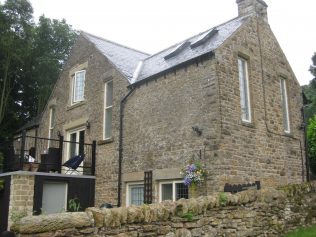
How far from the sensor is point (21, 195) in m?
11.7

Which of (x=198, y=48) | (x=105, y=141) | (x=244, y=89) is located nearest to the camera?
(x=244, y=89)

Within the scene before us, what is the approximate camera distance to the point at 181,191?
10.9 meters

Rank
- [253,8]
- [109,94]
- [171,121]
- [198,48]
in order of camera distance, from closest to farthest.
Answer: [171,121] < [198,48] < [253,8] < [109,94]

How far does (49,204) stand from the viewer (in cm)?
1248

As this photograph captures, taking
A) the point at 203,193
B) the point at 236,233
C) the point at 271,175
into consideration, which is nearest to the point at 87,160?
the point at 203,193

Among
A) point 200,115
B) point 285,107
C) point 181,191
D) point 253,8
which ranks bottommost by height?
point 181,191

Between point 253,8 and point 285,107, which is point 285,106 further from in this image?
point 253,8

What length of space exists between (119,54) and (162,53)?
7.87 ft

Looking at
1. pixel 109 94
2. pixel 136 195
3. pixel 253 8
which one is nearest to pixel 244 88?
pixel 253 8

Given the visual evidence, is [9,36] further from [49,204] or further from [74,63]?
[49,204]

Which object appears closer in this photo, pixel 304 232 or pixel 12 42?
pixel 304 232

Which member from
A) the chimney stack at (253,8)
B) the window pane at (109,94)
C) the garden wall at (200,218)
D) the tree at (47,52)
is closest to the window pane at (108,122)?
the window pane at (109,94)

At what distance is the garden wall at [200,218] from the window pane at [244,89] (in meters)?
2.96

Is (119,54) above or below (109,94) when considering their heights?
above
